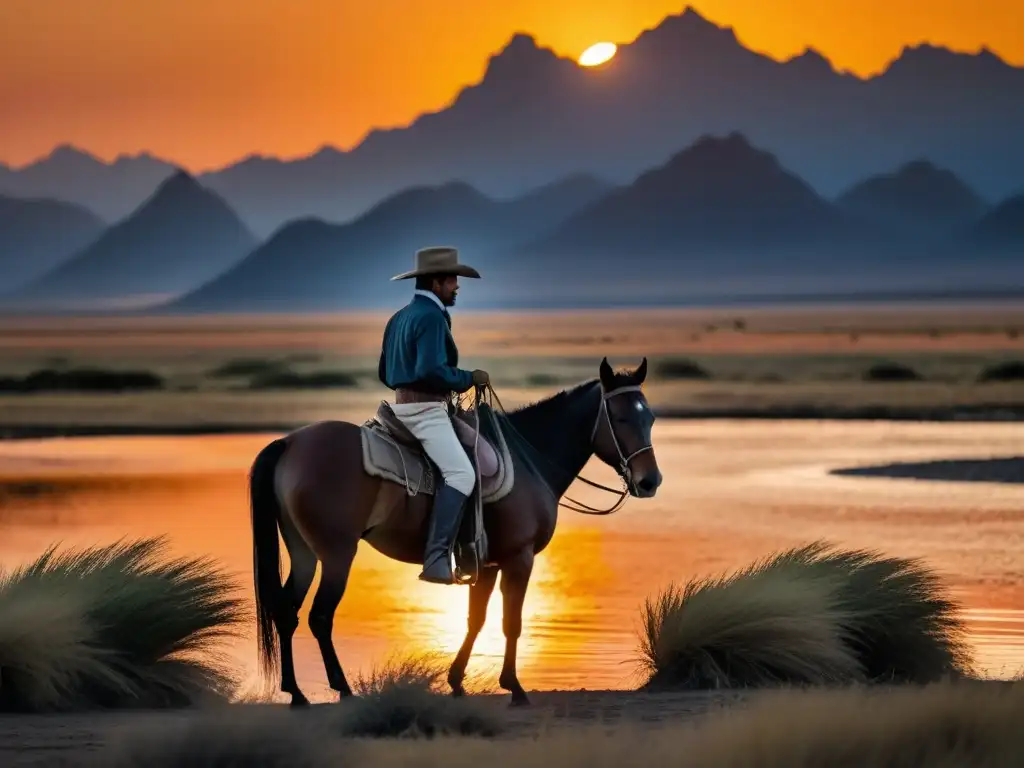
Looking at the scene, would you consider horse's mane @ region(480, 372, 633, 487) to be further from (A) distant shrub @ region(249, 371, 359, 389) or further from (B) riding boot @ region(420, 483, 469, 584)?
(A) distant shrub @ region(249, 371, 359, 389)

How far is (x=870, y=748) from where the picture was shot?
7879 millimetres

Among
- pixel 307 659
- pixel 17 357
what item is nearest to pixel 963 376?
pixel 307 659

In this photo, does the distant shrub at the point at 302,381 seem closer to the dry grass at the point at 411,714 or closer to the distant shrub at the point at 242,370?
the distant shrub at the point at 242,370

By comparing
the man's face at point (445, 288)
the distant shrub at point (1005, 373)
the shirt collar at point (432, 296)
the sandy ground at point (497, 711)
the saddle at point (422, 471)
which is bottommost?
the sandy ground at point (497, 711)

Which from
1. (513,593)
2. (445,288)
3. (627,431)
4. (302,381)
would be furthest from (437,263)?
(302,381)

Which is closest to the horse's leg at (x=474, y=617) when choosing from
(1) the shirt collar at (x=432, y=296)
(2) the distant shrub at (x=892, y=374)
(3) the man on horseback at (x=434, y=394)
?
(3) the man on horseback at (x=434, y=394)

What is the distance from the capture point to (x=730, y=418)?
1795 inches

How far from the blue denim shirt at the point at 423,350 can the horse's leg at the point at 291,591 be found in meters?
0.97

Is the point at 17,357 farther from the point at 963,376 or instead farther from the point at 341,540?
the point at 341,540

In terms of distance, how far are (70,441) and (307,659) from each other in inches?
1035

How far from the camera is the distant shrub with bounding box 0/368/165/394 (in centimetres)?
5953

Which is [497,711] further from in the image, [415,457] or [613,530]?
[613,530]

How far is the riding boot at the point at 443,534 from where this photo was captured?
1034 cm

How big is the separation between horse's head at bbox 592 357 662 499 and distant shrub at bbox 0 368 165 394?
1931 inches
